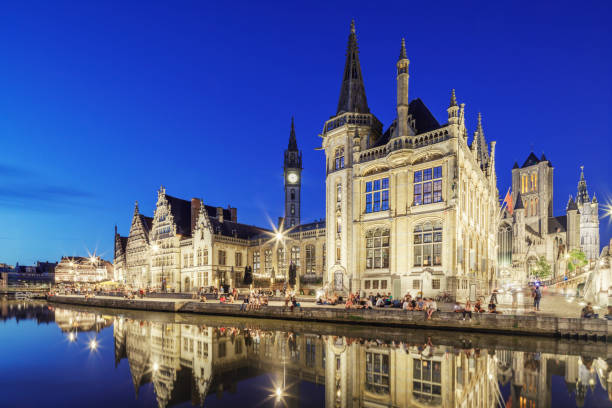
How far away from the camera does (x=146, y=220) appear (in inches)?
2800

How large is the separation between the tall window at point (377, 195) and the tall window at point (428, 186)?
2.73 meters

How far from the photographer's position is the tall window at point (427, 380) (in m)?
10.7

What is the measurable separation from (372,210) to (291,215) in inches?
1964

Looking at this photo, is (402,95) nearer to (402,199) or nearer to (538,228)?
(402,199)

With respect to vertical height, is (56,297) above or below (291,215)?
below

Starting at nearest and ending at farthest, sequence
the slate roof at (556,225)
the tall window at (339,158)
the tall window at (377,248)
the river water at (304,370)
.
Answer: the river water at (304,370) → the tall window at (377,248) → the tall window at (339,158) → the slate roof at (556,225)

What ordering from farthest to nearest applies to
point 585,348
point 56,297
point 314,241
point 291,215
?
point 291,215 < point 56,297 < point 314,241 < point 585,348

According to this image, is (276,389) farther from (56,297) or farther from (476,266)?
(56,297)

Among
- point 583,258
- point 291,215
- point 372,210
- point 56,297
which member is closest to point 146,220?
point 56,297

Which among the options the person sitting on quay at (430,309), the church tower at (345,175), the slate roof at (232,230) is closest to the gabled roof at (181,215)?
the slate roof at (232,230)

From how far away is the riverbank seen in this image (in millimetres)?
17609

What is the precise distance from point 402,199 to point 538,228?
80714 mm

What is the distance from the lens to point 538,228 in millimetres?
95750

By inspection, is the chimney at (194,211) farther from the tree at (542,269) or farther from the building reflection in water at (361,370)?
the tree at (542,269)
